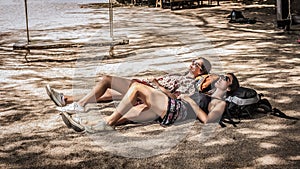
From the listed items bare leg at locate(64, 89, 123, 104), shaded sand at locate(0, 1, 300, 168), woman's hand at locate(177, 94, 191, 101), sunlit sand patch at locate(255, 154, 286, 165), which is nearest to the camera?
sunlit sand patch at locate(255, 154, 286, 165)

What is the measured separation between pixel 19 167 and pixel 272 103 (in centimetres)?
287

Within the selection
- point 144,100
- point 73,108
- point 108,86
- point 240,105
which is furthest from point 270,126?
point 73,108

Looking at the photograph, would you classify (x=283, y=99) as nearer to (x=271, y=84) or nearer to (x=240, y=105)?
(x=271, y=84)

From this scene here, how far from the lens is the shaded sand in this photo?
146 inches

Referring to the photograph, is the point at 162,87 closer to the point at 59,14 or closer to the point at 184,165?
the point at 184,165

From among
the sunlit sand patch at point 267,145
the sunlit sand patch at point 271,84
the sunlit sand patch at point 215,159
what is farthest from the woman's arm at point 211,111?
the sunlit sand patch at point 271,84

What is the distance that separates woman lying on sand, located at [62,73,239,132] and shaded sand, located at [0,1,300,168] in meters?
0.10

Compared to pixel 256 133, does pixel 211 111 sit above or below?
above

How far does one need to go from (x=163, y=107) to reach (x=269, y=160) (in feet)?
3.68

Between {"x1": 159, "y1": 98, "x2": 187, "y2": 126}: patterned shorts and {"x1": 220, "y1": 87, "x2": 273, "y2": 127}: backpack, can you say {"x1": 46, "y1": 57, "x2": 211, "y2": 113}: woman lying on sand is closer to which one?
{"x1": 159, "y1": 98, "x2": 187, "y2": 126}: patterned shorts

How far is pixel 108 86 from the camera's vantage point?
4.77 metres

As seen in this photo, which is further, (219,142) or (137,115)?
(137,115)

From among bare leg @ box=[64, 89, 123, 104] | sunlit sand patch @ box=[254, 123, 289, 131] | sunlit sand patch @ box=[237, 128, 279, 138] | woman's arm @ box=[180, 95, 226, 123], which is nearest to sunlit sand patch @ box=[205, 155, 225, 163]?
sunlit sand patch @ box=[237, 128, 279, 138]

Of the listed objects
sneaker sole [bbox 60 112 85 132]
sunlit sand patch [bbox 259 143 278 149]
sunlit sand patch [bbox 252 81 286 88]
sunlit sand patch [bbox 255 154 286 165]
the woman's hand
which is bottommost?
sunlit sand patch [bbox 255 154 286 165]
